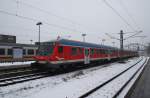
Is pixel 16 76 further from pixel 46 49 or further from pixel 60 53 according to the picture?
pixel 60 53

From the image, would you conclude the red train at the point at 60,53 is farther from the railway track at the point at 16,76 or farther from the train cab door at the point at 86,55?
the railway track at the point at 16,76

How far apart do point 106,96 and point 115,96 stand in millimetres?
398

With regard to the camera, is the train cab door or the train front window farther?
the train cab door

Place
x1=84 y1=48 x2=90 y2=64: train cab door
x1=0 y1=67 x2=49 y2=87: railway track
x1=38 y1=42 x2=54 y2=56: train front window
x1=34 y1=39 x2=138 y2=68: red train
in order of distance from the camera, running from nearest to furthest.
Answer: x1=0 y1=67 x2=49 y2=87: railway track, x1=34 y1=39 x2=138 y2=68: red train, x1=38 y1=42 x2=54 y2=56: train front window, x1=84 y1=48 x2=90 y2=64: train cab door

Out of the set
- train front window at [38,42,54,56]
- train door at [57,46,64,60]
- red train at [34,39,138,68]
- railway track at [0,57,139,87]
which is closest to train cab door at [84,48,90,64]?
red train at [34,39,138,68]

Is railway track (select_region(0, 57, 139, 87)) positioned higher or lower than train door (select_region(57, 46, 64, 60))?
lower

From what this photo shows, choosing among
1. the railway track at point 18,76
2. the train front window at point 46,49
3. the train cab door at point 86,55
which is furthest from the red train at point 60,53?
the railway track at point 18,76

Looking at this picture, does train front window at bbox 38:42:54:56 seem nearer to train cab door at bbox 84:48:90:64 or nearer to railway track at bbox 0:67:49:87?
railway track at bbox 0:67:49:87

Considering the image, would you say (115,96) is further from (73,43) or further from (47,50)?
(73,43)

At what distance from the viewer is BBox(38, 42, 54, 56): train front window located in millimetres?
13623

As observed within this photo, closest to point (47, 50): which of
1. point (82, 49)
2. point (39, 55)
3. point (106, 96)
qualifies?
point (39, 55)

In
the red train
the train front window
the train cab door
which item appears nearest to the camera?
the red train

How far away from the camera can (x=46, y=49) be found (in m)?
14.0

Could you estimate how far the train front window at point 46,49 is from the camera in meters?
13.6
